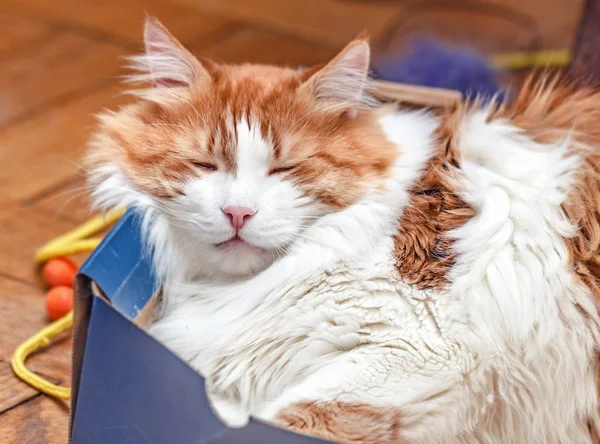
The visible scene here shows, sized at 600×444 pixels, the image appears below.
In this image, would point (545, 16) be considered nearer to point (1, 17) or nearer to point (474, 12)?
point (474, 12)

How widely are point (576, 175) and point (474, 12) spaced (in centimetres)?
201

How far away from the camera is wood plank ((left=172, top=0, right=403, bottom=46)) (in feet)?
9.21

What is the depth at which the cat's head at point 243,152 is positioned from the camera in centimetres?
104

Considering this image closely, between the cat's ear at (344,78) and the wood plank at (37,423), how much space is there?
64cm

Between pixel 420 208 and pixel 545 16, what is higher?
pixel 420 208

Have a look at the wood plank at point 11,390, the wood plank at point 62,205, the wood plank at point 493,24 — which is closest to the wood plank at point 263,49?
the wood plank at point 493,24

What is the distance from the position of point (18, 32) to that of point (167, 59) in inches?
70.3

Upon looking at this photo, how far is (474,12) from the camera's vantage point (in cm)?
295

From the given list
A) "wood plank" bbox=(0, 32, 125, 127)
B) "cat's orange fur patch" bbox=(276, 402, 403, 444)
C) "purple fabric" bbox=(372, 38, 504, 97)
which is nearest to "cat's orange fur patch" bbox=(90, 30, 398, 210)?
"cat's orange fur patch" bbox=(276, 402, 403, 444)

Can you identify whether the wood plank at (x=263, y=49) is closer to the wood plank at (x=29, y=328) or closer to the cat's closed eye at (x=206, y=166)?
the wood plank at (x=29, y=328)

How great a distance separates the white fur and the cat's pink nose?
0.03 ft

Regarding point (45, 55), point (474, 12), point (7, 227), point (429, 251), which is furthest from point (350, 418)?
point (474, 12)

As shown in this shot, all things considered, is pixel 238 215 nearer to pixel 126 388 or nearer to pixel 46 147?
pixel 126 388

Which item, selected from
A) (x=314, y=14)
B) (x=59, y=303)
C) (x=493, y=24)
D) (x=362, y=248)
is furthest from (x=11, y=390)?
(x=493, y=24)
